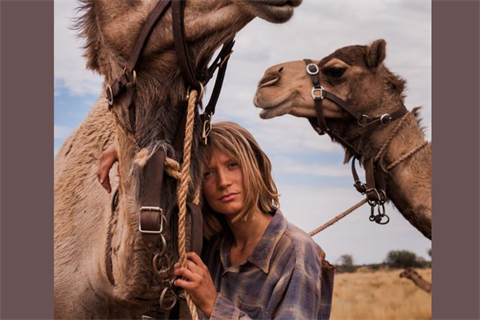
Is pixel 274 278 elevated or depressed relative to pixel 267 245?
depressed

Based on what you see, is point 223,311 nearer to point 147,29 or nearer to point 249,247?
point 249,247

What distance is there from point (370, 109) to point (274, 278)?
10.1 ft

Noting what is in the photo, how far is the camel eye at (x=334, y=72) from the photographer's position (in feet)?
17.6

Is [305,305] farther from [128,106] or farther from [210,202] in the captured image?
[128,106]

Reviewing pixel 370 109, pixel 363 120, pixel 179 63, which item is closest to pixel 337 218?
pixel 363 120

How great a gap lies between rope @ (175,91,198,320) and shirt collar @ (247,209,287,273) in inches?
16.6

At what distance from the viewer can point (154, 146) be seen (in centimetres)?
240

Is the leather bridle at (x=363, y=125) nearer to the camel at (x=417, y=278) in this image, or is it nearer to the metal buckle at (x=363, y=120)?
the metal buckle at (x=363, y=120)

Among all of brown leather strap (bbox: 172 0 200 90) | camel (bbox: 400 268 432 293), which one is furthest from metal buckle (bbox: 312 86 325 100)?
camel (bbox: 400 268 432 293)

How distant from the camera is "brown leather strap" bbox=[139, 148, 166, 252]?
234cm

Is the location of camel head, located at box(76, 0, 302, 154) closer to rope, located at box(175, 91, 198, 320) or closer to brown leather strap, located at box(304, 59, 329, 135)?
rope, located at box(175, 91, 198, 320)

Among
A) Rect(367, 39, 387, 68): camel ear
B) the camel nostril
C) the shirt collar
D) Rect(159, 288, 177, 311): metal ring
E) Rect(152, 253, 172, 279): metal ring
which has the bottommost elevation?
Rect(159, 288, 177, 311): metal ring

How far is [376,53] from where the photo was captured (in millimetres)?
5449

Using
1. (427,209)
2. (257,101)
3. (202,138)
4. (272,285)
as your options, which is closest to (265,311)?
(272,285)
